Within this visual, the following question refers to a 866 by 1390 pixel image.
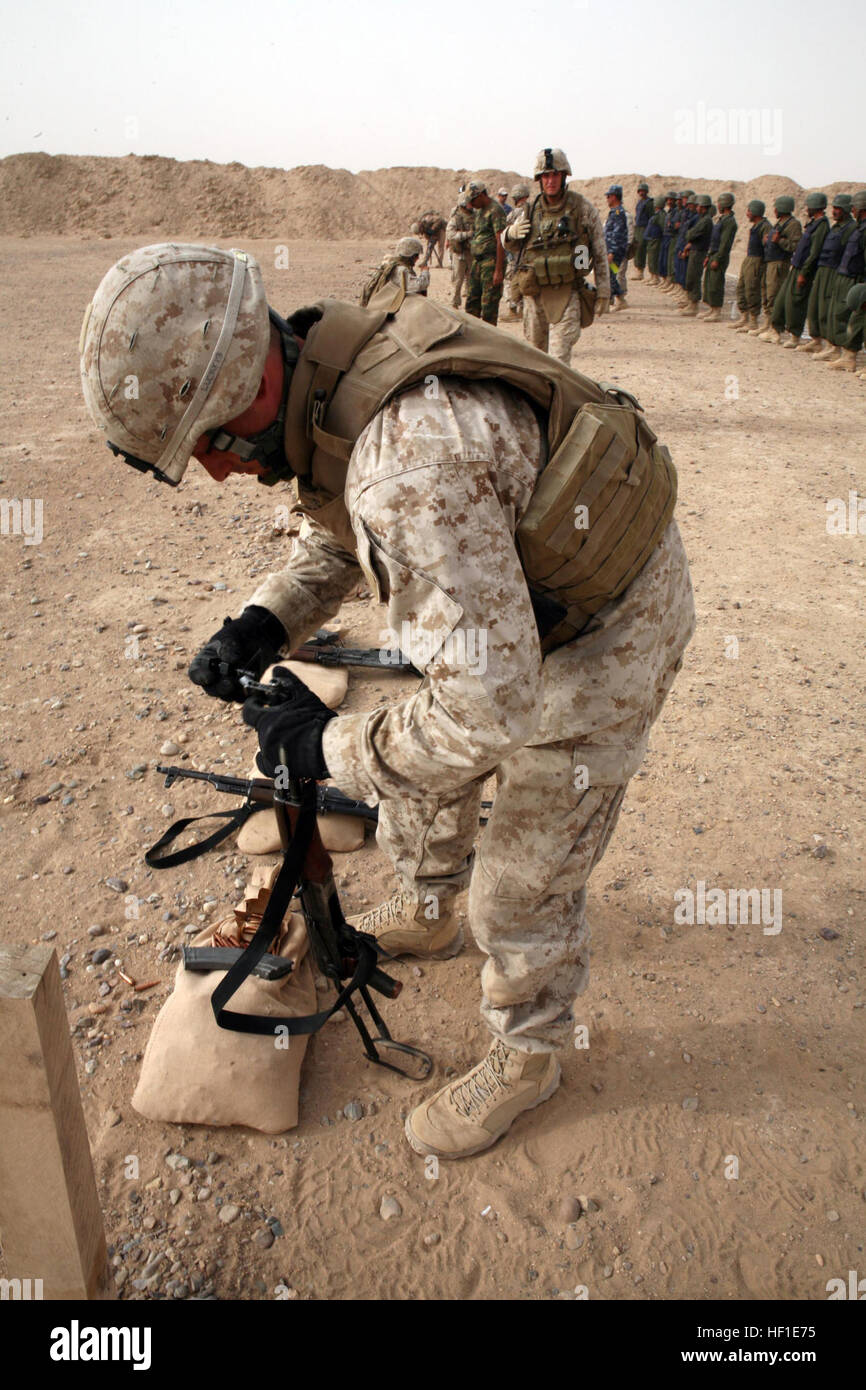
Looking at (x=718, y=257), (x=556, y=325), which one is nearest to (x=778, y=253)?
(x=718, y=257)

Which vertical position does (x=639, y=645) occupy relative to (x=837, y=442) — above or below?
below

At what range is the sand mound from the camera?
28750mm

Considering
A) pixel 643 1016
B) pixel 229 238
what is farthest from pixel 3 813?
pixel 229 238

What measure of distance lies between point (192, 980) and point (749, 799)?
7.72 feet

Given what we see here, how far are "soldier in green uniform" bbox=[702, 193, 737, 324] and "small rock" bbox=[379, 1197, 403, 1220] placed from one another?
16.7 meters

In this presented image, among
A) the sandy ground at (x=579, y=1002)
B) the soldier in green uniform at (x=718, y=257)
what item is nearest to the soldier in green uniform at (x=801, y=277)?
the soldier in green uniform at (x=718, y=257)

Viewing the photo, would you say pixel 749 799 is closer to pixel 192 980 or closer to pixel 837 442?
pixel 192 980

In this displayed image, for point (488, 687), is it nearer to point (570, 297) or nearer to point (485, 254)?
point (570, 297)

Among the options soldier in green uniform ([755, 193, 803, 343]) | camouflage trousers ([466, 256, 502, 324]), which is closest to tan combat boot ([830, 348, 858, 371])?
soldier in green uniform ([755, 193, 803, 343])

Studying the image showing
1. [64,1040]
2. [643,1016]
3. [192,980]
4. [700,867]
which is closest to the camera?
[64,1040]

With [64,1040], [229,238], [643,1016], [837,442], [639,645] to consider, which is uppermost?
[229,238]

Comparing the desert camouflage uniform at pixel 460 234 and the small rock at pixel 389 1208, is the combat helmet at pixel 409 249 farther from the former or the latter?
the small rock at pixel 389 1208

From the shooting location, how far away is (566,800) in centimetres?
208

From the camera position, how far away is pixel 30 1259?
170 cm
